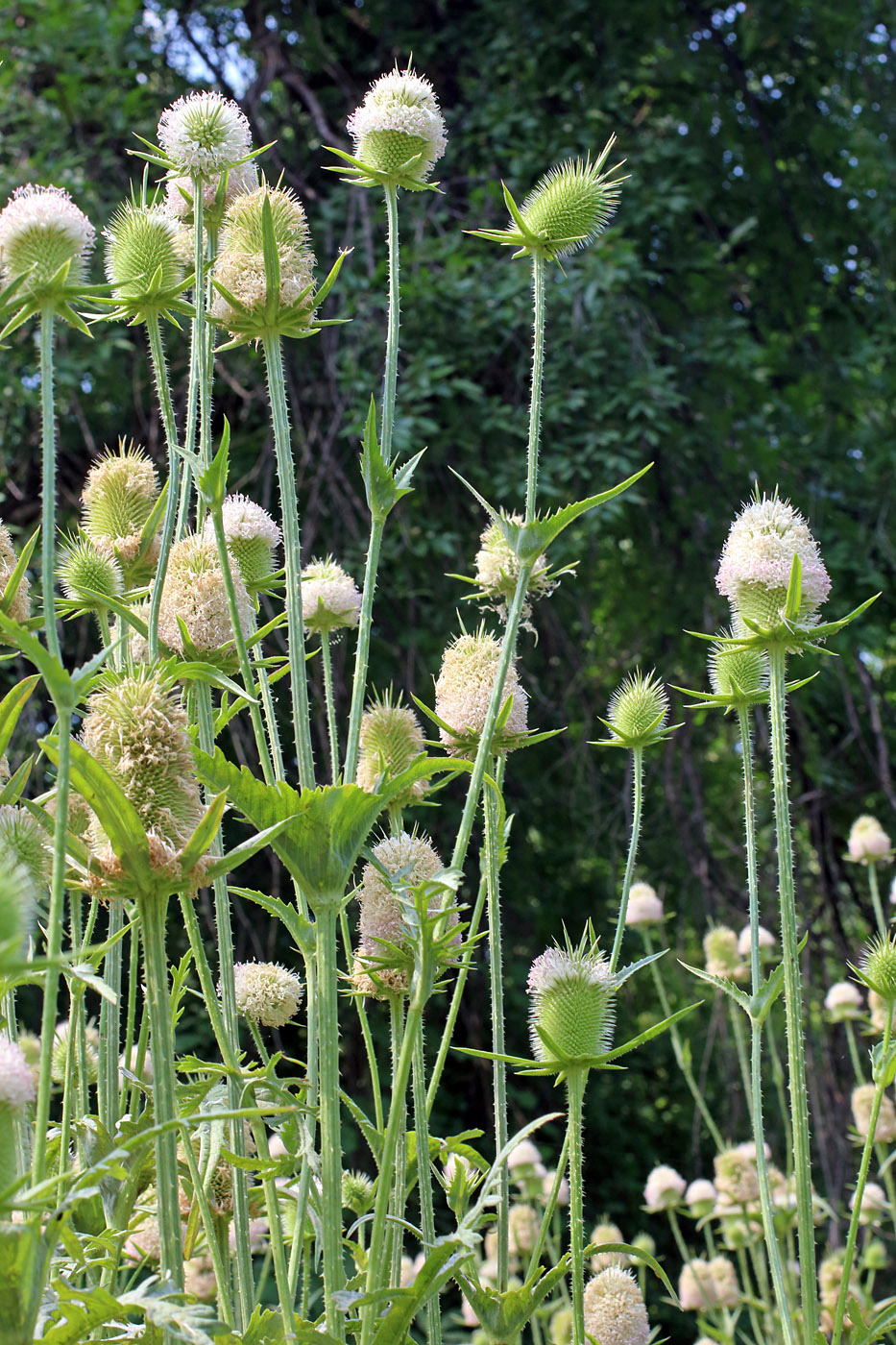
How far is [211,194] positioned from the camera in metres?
1.39

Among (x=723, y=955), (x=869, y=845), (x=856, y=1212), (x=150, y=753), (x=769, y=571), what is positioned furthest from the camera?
(x=869, y=845)

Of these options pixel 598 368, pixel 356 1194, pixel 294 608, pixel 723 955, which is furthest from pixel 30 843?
pixel 598 368

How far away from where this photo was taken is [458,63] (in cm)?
505

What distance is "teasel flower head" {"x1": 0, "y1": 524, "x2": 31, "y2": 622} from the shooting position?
117 cm

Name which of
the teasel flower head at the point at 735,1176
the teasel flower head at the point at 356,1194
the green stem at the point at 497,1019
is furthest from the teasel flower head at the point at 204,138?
the teasel flower head at the point at 735,1176

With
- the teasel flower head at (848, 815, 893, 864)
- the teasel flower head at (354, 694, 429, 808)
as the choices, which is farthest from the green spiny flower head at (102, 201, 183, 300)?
the teasel flower head at (848, 815, 893, 864)

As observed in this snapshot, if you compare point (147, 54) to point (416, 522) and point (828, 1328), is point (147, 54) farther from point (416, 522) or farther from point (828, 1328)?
point (828, 1328)

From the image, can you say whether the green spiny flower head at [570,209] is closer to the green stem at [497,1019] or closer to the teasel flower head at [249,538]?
the teasel flower head at [249,538]

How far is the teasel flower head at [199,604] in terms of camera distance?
4.37 feet

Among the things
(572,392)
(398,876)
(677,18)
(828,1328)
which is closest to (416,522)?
(572,392)

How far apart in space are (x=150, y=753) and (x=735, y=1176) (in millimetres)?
2057

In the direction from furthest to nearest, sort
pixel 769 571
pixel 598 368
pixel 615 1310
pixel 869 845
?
pixel 598 368, pixel 869 845, pixel 615 1310, pixel 769 571

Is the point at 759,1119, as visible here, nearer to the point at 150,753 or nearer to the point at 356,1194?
the point at 356,1194

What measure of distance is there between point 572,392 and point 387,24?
5.90 ft
